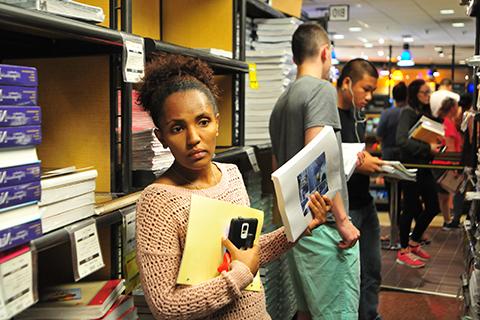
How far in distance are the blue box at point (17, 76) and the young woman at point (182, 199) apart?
368 mm

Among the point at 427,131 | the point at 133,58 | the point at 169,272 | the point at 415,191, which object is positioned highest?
the point at 133,58

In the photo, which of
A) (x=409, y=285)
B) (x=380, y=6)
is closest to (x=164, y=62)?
(x=409, y=285)

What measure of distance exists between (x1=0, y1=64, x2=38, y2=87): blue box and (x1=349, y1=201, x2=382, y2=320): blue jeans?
8.40ft

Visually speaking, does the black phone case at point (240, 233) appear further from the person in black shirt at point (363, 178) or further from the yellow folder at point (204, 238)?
the person in black shirt at point (363, 178)

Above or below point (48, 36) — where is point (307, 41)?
above

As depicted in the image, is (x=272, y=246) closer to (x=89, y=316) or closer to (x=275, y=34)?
(x=89, y=316)

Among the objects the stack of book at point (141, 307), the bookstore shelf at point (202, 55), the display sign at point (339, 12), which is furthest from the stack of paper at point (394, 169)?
the display sign at point (339, 12)

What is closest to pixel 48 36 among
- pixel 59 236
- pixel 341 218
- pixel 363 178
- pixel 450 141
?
pixel 59 236

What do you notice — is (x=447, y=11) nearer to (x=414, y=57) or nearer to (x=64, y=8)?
(x=414, y=57)

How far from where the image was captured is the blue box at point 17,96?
1150mm

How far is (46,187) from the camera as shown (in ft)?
4.42

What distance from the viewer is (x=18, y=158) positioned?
1.20 meters

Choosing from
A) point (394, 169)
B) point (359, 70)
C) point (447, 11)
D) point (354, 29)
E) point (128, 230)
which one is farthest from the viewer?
point (354, 29)

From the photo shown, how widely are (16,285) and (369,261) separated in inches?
107
